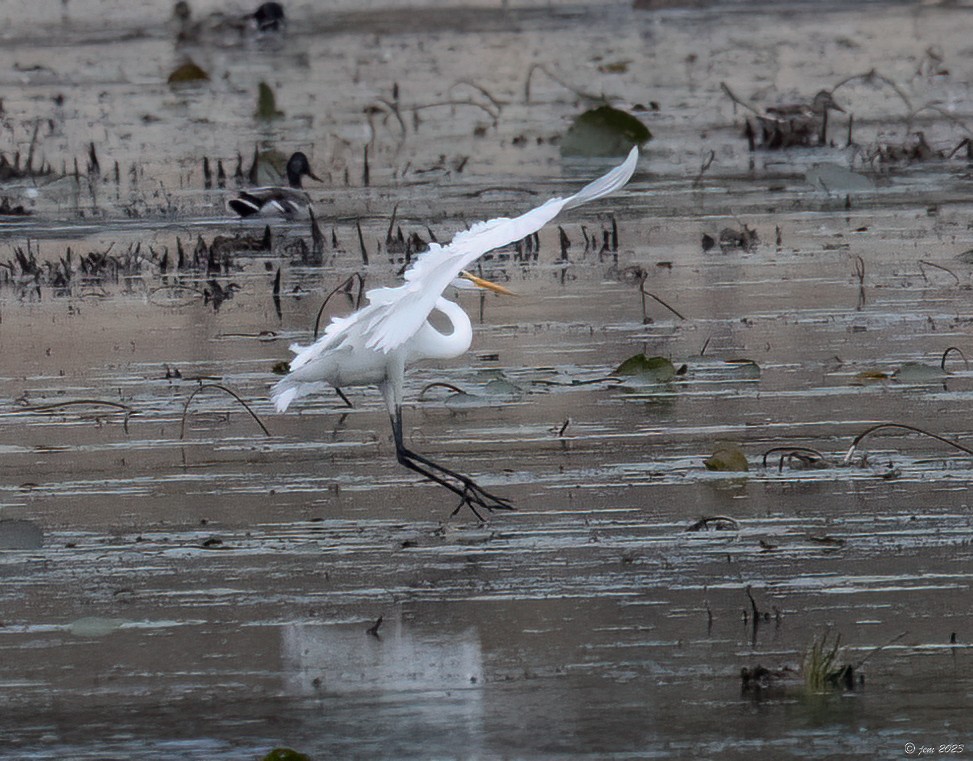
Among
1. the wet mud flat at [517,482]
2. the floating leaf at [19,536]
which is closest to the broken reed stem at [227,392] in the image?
the wet mud flat at [517,482]

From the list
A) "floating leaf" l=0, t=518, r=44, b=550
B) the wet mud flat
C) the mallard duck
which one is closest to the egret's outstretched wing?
the wet mud flat

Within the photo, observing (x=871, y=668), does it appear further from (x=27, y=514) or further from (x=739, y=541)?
(x=27, y=514)

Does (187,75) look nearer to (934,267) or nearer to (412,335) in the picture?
(934,267)

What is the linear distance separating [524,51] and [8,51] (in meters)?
9.43

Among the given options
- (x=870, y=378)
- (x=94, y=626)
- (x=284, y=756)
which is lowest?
(x=284, y=756)

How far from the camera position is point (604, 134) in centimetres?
1769

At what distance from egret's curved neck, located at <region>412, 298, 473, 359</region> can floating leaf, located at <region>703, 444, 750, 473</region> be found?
113 centimetres

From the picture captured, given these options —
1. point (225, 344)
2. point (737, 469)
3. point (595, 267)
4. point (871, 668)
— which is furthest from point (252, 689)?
point (595, 267)

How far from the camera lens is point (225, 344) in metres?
10.8

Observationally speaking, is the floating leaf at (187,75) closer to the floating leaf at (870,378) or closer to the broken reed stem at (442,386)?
the broken reed stem at (442,386)

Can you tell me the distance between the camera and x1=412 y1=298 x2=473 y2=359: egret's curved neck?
8031 millimetres

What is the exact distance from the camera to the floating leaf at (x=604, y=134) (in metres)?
17.5

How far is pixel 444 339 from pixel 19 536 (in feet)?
6.47

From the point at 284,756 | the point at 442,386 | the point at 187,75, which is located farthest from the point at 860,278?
the point at 187,75
